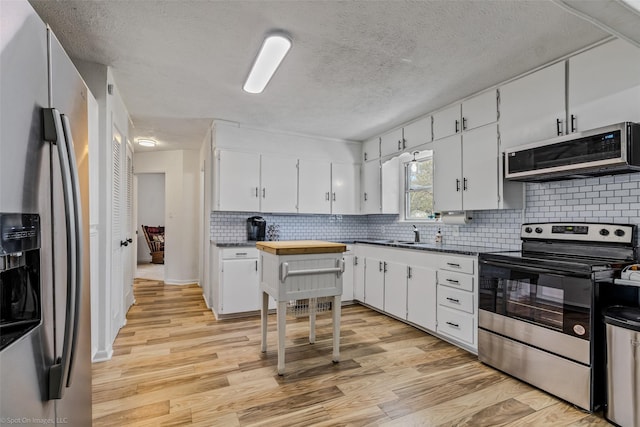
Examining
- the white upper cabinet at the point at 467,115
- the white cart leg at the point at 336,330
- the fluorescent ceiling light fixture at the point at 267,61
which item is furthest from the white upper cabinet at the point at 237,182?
the white upper cabinet at the point at 467,115

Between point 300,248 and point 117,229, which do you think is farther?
point 117,229

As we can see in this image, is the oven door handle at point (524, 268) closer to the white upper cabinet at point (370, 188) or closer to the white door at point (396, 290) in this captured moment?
the white door at point (396, 290)

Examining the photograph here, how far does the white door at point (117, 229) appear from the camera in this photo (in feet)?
10.5

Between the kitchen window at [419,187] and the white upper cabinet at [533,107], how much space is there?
4.42 ft

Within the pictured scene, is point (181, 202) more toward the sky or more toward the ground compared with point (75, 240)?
more toward the sky

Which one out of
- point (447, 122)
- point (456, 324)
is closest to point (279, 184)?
point (447, 122)

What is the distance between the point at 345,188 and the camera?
5.14 m

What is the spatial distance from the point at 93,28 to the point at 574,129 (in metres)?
3.43

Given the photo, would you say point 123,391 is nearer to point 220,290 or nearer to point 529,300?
point 220,290

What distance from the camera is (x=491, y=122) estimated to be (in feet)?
10.2

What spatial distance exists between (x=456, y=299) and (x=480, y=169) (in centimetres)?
124

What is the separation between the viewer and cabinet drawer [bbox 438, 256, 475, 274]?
2.99 meters

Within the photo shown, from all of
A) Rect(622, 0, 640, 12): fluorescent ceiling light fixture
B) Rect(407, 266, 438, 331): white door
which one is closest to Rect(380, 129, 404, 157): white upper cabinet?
Rect(407, 266, 438, 331): white door

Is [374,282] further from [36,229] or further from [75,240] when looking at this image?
[36,229]
